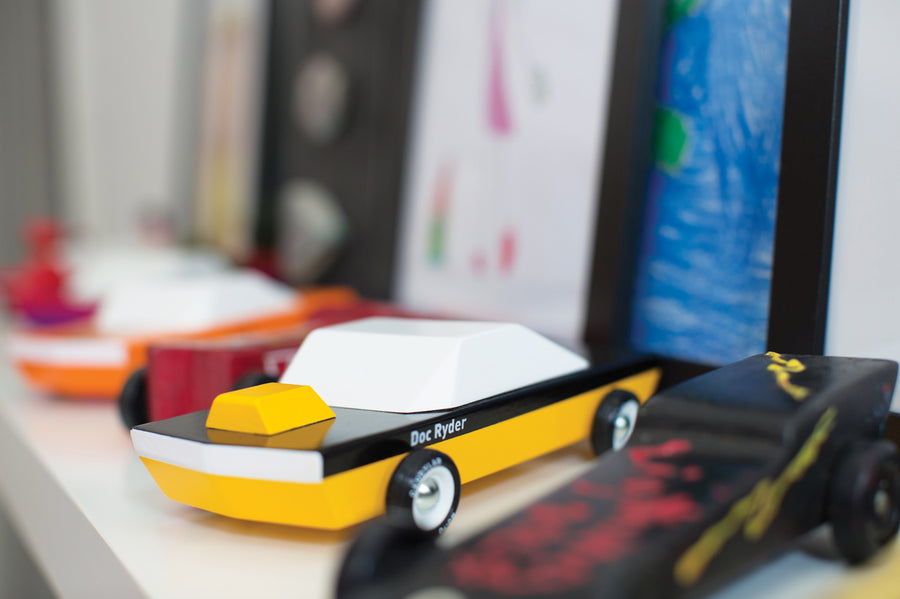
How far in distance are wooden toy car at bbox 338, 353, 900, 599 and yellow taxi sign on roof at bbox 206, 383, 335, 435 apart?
147 mm

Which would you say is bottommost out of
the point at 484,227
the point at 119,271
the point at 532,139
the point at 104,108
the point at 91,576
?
the point at 91,576

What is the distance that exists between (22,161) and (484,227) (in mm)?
2175

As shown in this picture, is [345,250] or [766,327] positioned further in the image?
[345,250]

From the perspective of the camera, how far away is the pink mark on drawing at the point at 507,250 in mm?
1083

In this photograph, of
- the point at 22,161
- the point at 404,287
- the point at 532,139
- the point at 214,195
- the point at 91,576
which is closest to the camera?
the point at 91,576

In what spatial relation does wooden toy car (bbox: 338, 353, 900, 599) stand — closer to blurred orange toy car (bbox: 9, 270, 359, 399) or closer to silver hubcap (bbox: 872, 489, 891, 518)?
silver hubcap (bbox: 872, 489, 891, 518)

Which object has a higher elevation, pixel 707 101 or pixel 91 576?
pixel 707 101

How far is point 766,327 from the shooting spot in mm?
767

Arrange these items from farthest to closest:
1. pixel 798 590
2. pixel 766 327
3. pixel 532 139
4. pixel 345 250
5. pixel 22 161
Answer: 1. pixel 22 161
2. pixel 345 250
3. pixel 532 139
4. pixel 766 327
5. pixel 798 590

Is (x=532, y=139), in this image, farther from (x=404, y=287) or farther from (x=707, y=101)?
(x=404, y=287)

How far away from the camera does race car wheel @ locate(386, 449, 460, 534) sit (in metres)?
0.56

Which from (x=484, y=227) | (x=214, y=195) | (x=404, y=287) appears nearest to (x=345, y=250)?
(x=404, y=287)

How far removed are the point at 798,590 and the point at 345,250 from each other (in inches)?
41.6

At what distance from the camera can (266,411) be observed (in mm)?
569
